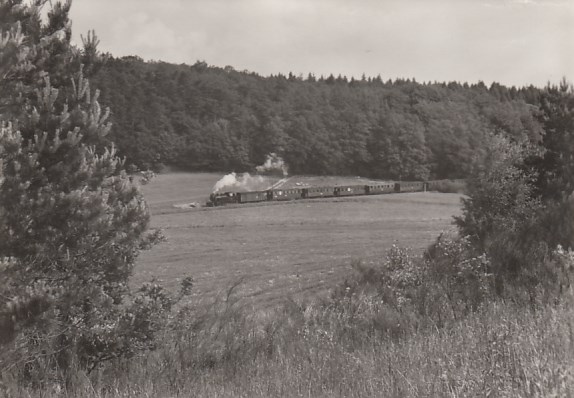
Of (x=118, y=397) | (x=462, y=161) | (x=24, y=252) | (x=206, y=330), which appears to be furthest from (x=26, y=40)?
(x=462, y=161)

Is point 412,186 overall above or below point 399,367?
above

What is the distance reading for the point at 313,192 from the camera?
5306 cm

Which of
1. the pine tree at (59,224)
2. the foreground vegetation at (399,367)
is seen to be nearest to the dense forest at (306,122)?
the pine tree at (59,224)

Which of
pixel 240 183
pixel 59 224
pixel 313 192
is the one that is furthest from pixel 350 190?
pixel 59 224

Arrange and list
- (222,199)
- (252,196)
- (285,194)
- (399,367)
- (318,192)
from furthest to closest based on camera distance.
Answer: (285,194) < (318,192) < (252,196) < (222,199) < (399,367)

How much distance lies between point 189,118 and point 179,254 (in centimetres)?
1046

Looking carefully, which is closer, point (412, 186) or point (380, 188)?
point (412, 186)

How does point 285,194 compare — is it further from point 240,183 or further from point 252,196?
point 240,183

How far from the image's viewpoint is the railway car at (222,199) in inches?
1993

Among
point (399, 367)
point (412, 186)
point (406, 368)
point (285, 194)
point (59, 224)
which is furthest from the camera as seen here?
point (285, 194)

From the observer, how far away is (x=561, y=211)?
61.9 feet

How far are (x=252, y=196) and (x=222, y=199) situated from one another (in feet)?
9.35

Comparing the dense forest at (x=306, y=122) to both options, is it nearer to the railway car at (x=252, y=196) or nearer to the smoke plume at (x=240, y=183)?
the smoke plume at (x=240, y=183)

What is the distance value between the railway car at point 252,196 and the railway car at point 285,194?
0.57 metres
